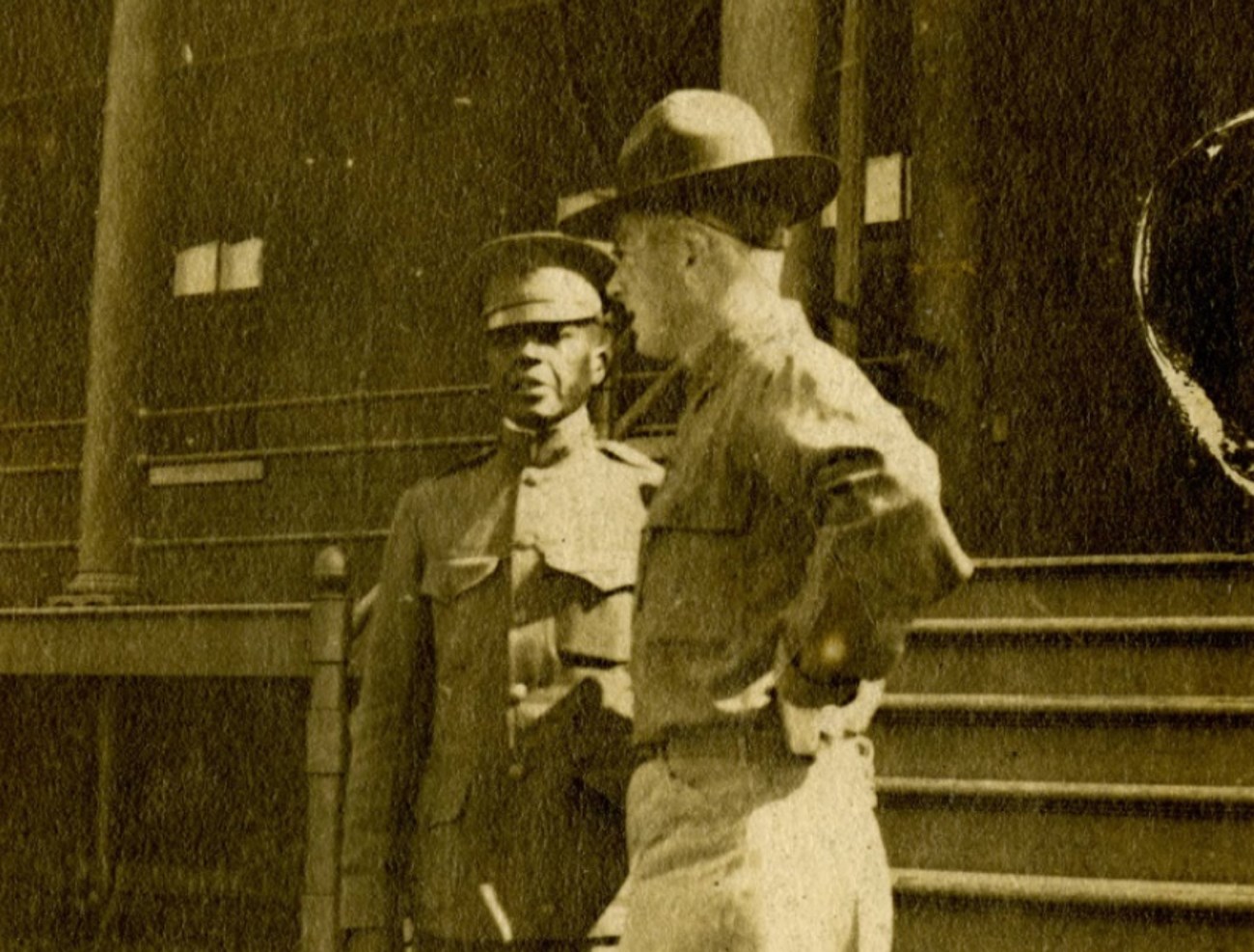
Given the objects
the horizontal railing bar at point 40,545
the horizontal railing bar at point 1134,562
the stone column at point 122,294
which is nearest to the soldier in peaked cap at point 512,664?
the horizontal railing bar at point 1134,562

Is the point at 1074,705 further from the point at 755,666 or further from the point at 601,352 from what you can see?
the point at 755,666

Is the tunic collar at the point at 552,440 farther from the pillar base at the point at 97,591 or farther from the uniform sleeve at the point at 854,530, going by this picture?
the pillar base at the point at 97,591

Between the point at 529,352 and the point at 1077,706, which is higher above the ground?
the point at 529,352

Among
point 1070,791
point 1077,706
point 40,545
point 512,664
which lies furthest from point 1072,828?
point 40,545

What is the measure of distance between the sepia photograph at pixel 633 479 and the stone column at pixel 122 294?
0.03 m

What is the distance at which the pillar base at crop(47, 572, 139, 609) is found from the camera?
9323 mm

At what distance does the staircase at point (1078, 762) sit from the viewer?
4668 mm

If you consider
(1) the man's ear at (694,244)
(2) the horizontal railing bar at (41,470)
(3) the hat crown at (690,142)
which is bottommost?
(2) the horizontal railing bar at (41,470)

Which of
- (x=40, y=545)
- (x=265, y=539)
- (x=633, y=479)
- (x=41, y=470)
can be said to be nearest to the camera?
(x=633, y=479)

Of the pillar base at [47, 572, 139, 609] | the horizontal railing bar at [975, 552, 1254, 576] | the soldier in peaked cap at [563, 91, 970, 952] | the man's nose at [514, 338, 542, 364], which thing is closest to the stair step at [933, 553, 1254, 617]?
the horizontal railing bar at [975, 552, 1254, 576]

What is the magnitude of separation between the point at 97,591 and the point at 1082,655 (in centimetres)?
576

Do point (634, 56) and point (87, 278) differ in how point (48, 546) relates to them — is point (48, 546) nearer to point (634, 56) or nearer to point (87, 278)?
point (87, 278)

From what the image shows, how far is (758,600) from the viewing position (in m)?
2.54

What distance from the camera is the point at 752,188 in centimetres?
271
